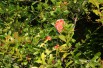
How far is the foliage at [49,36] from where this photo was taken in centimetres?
226

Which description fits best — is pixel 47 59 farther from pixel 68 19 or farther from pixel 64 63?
pixel 68 19

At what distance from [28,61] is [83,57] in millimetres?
531

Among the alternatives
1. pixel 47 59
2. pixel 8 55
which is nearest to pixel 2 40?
pixel 8 55

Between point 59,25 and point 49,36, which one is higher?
point 59,25

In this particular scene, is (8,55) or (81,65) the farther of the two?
(8,55)

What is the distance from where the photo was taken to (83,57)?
244 cm

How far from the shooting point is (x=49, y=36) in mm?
2398

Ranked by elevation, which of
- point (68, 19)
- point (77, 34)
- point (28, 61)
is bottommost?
point (28, 61)

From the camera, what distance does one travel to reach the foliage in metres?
2.26

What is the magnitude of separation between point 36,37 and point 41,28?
264 millimetres

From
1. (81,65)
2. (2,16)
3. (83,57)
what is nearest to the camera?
(81,65)

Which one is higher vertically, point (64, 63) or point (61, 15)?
point (61, 15)

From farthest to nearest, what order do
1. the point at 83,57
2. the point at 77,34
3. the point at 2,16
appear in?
the point at 2,16 → the point at 77,34 → the point at 83,57

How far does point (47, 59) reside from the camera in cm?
→ 228
